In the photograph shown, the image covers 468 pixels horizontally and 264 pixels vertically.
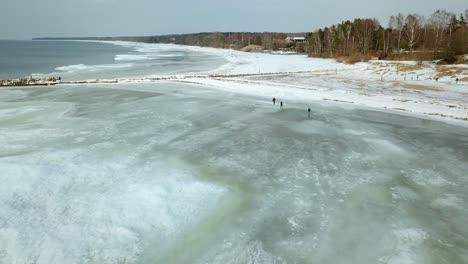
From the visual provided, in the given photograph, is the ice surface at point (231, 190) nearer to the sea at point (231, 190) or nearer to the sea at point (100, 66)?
the sea at point (231, 190)

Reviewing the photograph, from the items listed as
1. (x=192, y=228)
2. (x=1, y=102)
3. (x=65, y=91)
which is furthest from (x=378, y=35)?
(x=192, y=228)

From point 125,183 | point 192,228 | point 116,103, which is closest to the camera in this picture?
point 192,228

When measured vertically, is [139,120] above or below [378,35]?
below

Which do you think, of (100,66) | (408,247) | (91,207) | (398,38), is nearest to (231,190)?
(91,207)

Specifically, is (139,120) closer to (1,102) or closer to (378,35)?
(1,102)

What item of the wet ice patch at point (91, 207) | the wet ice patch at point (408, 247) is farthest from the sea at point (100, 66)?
the wet ice patch at point (408, 247)

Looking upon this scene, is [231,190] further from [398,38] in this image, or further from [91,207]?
[398,38]

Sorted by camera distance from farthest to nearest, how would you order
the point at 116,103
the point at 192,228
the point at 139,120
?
the point at 116,103 → the point at 139,120 → the point at 192,228

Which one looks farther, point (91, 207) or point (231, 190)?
point (231, 190)
